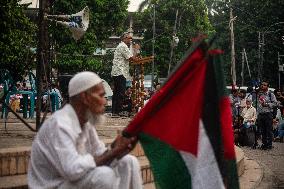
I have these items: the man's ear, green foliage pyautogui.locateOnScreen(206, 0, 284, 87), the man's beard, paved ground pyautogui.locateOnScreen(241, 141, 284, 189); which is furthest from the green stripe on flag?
green foliage pyautogui.locateOnScreen(206, 0, 284, 87)

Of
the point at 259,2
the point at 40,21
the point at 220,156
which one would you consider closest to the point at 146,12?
the point at 259,2

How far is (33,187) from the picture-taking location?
343 cm

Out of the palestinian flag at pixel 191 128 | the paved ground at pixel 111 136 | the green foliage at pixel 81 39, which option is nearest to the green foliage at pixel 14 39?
the paved ground at pixel 111 136

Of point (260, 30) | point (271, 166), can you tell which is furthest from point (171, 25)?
point (271, 166)

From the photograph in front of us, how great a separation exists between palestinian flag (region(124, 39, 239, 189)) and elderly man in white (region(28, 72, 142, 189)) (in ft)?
0.65

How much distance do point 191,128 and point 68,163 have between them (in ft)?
3.16

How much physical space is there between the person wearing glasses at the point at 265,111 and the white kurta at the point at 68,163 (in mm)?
9438

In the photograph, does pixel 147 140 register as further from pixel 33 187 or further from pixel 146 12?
pixel 146 12

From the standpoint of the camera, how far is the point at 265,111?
13.0 meters

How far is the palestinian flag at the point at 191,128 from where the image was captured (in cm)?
356

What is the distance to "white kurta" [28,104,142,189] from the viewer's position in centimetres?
323

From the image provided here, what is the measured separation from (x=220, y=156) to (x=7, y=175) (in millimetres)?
2533

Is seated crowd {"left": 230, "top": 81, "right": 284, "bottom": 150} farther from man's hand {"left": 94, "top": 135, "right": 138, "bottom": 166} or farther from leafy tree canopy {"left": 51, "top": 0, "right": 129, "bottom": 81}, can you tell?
leafy tree canopy {"left": 51, "top": 0, "right": 129, "bottom": 81}

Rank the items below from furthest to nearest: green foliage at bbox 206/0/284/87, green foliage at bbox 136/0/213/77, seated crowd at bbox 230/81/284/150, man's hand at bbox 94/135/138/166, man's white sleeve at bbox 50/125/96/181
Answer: green foliage at bbox 136/0/213/77 → green foliage at bbox 206/0/284/87 → seated crowd at bbox 230/81/284/150 → man's hand at bbox 94/135/138/166 → man's white sleeve at bbox 50/125/96/181
